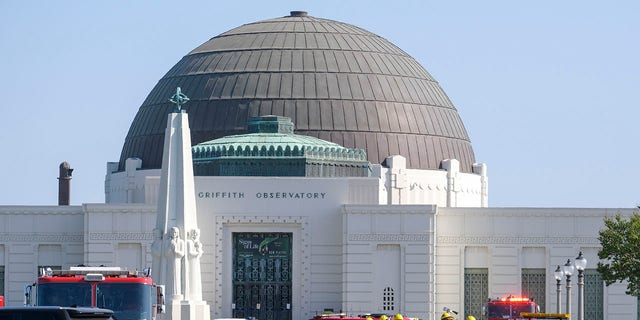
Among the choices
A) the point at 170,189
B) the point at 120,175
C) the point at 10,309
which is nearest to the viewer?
the point at 10,309

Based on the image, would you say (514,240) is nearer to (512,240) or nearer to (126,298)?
(512,240)

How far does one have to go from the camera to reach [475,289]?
313ft

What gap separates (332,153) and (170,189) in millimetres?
14545

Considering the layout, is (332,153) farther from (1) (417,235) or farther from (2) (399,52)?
(2) (399,52)

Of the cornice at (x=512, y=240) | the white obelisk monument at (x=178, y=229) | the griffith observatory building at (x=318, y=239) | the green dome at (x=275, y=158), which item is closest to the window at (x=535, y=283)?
the griffith observatory building at (x=318, y=239)

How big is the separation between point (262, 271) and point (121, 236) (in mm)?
6393

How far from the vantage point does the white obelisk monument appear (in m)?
84.1

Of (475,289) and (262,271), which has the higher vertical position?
(262,271)

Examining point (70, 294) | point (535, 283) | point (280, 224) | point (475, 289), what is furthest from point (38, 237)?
point (70, 294)

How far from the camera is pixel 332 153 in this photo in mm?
97750

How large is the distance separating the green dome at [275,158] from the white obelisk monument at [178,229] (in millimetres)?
11015

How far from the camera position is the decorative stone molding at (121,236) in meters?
94.4

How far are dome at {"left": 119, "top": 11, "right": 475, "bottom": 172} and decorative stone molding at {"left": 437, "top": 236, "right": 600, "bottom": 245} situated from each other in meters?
8.73

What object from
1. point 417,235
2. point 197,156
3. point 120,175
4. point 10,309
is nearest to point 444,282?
point 417,235
